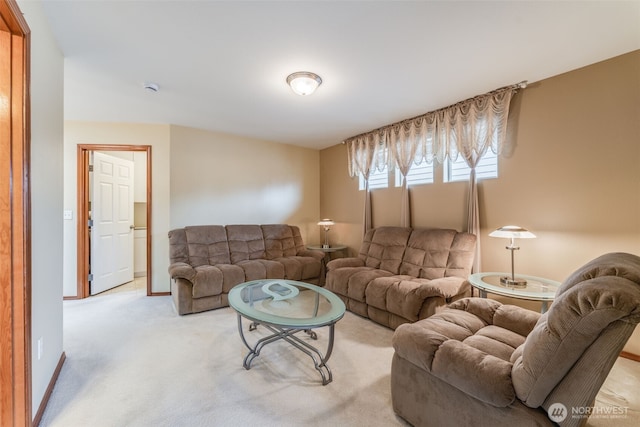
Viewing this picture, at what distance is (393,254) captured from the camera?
3457 mm

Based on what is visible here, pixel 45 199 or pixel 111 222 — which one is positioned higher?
pixel 45 199

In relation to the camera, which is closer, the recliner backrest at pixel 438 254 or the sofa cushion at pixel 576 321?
the sofa cushion at pixel 576 321

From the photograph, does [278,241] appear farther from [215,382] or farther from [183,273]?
[215,382]

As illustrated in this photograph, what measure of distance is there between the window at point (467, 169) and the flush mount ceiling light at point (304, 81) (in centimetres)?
194

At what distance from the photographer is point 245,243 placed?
4.16 metres

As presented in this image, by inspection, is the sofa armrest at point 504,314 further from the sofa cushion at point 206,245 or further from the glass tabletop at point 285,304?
the sofa cushion at point 206,245

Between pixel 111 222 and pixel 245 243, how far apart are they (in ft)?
6.84

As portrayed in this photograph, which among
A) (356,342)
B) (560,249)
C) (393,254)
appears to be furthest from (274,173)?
(560,249)

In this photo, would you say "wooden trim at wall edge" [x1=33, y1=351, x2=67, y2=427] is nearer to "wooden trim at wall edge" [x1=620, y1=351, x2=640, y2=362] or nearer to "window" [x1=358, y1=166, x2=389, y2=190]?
"window" [x1=358, y1=166, x2=389, y2=190]

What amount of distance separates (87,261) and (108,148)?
5.26ft

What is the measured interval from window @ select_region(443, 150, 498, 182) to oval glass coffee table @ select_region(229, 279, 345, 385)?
216 cm

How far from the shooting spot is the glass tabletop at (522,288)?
1.99 meters

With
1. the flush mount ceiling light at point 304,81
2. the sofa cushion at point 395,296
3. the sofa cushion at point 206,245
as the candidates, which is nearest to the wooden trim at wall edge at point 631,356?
the sofa cushion at point 395,296

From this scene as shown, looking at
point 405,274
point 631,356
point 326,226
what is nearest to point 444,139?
point 405,274
